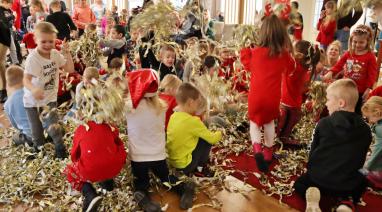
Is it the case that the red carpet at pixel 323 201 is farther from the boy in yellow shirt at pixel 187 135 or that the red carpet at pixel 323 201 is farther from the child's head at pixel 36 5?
the child's head at pixel 36 5

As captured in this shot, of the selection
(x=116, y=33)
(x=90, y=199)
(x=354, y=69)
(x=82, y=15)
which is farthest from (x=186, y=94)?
(x=82, y=15)

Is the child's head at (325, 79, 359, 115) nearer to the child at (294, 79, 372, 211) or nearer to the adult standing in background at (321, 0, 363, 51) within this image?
the child at (294, 79, 372, 211)

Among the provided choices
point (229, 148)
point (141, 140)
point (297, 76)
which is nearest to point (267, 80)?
point (297, 76)

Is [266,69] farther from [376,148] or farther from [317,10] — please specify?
[317,10]

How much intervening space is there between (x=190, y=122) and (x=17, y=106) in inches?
65.8

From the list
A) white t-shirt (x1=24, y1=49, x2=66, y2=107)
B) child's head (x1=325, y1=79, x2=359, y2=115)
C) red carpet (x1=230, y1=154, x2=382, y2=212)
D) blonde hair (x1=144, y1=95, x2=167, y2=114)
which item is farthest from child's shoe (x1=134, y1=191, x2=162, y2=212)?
child's head (x1=325, y1=79, x2=359, y2=115)

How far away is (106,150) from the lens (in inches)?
90.4

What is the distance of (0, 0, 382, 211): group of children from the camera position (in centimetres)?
238

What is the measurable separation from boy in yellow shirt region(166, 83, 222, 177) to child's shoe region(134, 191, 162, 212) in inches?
15.2

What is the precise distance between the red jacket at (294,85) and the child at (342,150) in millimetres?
785

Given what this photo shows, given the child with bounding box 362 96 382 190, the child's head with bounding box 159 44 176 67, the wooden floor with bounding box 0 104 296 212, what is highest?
the child's head with bounding box 159 44 176 67

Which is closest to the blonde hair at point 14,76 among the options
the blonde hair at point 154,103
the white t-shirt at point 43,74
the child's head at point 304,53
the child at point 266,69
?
A: the white t-shirt at point 43,74

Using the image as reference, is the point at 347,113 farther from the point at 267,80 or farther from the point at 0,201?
the point at 0,201

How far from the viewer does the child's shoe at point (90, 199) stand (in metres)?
2.29
